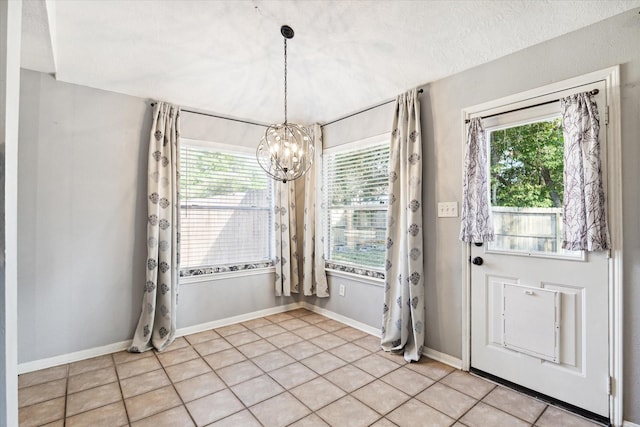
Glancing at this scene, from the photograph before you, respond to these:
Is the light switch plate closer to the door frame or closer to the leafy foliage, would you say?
the door frame

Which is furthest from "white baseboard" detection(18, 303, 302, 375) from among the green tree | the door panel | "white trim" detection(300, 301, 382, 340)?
the green tree

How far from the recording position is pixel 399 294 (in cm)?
279

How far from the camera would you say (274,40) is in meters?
2.35

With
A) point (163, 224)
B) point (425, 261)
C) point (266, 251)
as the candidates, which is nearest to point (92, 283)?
point (163, 224)

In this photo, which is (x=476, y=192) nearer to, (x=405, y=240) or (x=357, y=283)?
(x=405, y=240)

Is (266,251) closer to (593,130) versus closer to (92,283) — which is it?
(92,283)

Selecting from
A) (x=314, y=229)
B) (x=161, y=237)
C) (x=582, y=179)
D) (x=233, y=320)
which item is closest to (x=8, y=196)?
(x=161, y=237)

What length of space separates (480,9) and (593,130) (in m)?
1.03

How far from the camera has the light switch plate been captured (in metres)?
2.54

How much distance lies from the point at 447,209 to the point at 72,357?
3.54m

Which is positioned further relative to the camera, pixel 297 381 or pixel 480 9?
pixel 297 381

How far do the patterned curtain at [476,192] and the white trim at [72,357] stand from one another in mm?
3283

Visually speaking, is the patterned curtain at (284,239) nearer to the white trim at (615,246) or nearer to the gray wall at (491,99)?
the gray wall at (491,99)

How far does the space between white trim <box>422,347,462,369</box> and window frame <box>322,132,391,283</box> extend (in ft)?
2.52
